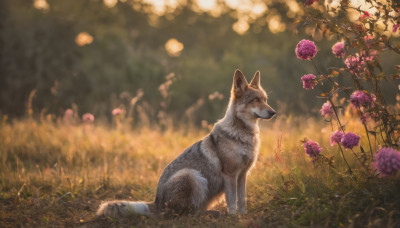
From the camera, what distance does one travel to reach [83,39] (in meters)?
18.0

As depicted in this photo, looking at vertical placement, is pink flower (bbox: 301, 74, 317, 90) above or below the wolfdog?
above

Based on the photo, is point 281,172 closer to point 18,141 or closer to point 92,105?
point 18,141

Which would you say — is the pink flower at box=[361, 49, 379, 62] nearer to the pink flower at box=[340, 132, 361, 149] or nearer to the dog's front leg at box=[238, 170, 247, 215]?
the pink flower at box=[340, 132, 361, 149]

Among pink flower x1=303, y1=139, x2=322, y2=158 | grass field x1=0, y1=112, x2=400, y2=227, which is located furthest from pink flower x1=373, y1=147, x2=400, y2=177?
pink flower x1=303, y1=139, x2=322, y2=158

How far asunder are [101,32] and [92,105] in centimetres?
540

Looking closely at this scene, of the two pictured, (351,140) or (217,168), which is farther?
(217,168)

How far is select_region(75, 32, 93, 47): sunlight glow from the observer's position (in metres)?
18.0

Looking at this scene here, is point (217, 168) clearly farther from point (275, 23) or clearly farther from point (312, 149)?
point (275, 23)

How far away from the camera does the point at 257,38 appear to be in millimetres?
25812

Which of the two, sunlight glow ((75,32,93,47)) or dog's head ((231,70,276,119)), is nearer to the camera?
dog's head ((231,70,276,119))

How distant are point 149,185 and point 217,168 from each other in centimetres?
206

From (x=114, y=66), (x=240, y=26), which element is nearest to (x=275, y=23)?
(x=240, y=26)

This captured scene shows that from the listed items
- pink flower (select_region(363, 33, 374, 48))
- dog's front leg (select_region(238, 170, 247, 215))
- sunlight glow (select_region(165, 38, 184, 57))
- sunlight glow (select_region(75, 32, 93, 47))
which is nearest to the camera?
pink flower (select_region(363, 33, 374, 48))

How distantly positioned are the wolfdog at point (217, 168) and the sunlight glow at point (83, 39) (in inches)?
582
